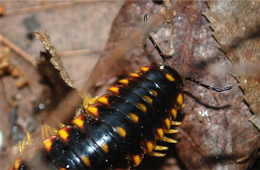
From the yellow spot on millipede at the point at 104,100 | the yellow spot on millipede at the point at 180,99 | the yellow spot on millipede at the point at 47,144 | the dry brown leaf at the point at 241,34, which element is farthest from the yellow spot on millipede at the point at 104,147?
the dry brown leaf at the point at 241,34

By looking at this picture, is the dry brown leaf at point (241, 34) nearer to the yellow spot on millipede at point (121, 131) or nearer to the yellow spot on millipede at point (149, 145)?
the yellow spot on millipede at point (149, 145)

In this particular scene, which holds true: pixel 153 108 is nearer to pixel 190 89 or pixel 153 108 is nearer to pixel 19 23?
pixel 190 89

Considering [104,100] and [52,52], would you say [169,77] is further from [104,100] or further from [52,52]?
[52,52]

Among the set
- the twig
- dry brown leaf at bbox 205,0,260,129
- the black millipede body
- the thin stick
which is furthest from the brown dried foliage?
the thin stick

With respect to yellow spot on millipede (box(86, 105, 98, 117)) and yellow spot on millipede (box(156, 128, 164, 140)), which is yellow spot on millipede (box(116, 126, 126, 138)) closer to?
yellow spot on millipede (box(86, 105, 98, 117))

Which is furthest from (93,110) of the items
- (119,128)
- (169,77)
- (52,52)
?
(52,52)

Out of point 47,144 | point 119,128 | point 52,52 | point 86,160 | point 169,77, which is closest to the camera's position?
point 86,160

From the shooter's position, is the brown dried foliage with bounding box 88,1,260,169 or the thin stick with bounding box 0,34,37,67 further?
the thin stick with bounding box 0,34,37,67
